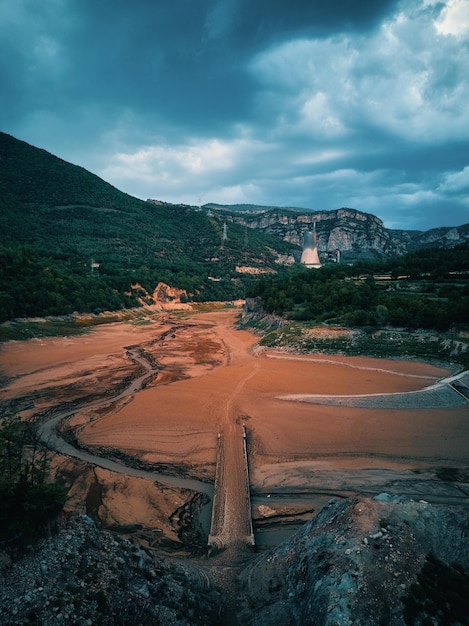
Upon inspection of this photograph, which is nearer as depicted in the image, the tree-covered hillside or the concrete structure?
the tree-covered hillside

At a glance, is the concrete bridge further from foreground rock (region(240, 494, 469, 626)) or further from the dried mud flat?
foreground rock (region(240, 494, 469, 626))

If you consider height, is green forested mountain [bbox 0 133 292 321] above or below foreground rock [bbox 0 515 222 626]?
above

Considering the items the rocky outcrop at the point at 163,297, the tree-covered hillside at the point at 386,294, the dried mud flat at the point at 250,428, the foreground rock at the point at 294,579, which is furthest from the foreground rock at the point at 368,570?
the rocky outcrop at the point at 163,297

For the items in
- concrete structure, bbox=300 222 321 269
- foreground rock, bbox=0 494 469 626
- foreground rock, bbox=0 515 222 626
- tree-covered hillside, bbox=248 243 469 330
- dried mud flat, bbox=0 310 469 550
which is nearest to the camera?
foreground rock, bbox=0 515 222 626

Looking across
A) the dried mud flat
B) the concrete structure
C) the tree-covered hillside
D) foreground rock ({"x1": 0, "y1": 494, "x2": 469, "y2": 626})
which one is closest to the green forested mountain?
the concrete structure

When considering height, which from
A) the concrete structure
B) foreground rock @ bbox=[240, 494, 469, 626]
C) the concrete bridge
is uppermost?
the concrete structure

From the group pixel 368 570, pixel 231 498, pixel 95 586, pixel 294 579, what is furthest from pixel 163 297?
pixel 368 570

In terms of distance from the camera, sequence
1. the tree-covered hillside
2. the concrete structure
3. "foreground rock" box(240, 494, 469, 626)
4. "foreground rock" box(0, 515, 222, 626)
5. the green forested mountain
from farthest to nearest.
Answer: the concrete structure
the green forested mountain
the tree-covered hillside
"foreground rock" box(240, 494, 469, 626)
"foreground rock" box(0, 515, 222, 626)

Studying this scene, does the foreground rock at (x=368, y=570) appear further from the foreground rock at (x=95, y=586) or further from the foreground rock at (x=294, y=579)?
the foreground rock at (x=95, y=586)
